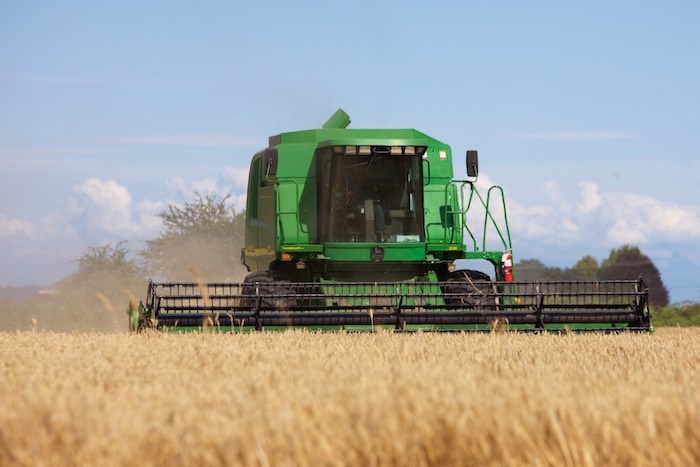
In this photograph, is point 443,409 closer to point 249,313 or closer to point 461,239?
point 249,313

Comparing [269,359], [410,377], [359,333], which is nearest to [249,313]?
[359,333]

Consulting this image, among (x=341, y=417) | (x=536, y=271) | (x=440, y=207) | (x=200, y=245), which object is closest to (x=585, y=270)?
(x=536, y=271)

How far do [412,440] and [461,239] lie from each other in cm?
862

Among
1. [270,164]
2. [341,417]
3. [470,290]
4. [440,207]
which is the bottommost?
[341,417]

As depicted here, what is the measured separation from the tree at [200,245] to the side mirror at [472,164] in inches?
666

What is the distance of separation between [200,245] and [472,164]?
20.5 m

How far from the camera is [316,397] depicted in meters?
3.46

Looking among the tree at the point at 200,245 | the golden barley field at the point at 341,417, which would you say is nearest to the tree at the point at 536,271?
the tree at the point at 200,245

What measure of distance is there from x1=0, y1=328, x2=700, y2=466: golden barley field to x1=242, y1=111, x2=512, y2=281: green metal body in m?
6.08

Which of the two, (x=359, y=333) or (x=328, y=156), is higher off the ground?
(x=328, y=156)

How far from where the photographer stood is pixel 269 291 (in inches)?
404

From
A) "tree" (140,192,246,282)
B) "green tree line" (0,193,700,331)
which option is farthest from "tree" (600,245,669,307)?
"tree" (140,192,246,282)

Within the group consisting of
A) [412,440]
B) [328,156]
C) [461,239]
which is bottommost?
[412,440]

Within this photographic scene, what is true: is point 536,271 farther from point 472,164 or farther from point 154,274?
point 472,164
